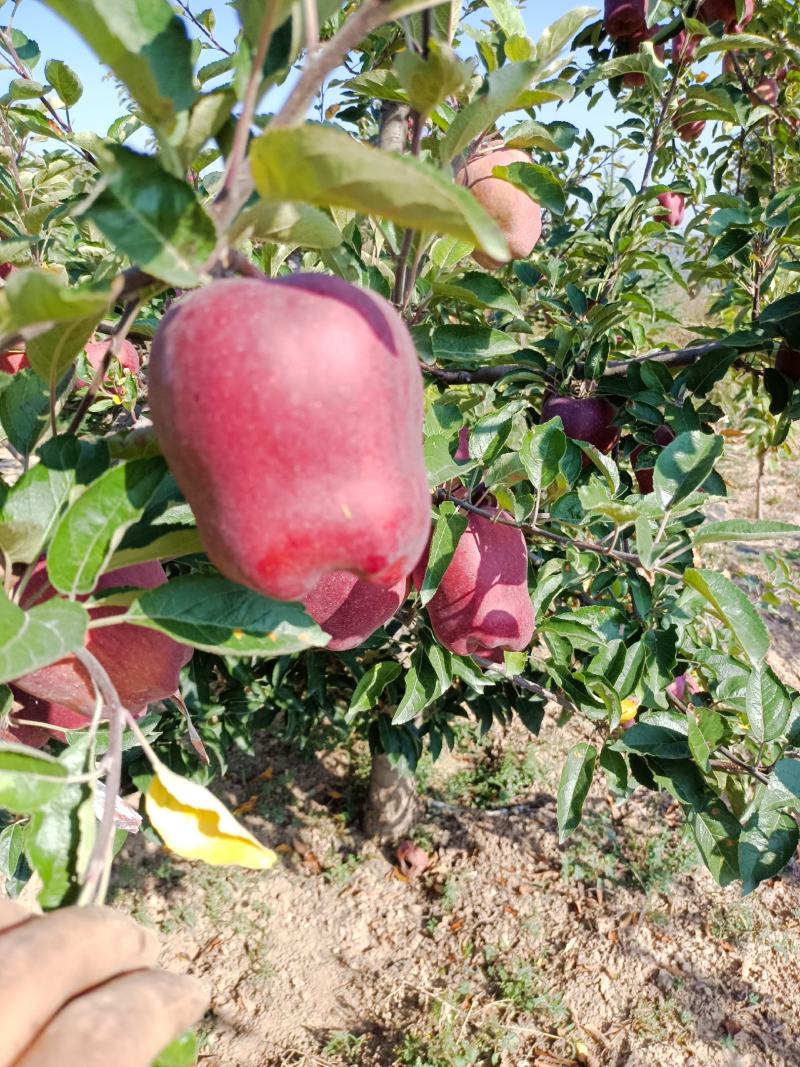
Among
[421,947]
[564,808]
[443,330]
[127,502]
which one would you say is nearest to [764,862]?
[564,808]

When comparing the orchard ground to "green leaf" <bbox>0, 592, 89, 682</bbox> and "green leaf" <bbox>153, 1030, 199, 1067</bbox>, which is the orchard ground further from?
"green leaf" <bbox>0, 592, 89, 682</bbox>

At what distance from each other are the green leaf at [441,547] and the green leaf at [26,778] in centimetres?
48

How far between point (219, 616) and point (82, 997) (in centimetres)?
25

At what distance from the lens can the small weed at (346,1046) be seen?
1.79m

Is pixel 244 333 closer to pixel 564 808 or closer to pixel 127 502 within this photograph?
pixel 127 502

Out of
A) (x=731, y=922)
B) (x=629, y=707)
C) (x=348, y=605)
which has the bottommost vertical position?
(x=731, y=922)

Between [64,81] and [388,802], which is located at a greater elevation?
[64,81]

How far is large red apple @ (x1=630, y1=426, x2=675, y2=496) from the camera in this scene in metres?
1.27

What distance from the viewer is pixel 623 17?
5.37ft

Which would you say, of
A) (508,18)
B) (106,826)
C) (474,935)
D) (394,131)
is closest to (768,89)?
(394,131)

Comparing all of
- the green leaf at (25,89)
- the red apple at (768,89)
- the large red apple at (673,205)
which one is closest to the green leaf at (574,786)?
the green leaf at (25,89)

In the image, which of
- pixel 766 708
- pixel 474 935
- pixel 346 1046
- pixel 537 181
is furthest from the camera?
pixel 474 935

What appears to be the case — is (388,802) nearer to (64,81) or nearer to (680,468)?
(680,468)

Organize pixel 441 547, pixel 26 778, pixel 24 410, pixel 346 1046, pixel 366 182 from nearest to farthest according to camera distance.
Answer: pixel 366 182, pixel 26 778, pixel 24 410, pixel 441 547, pixel 346 1046
